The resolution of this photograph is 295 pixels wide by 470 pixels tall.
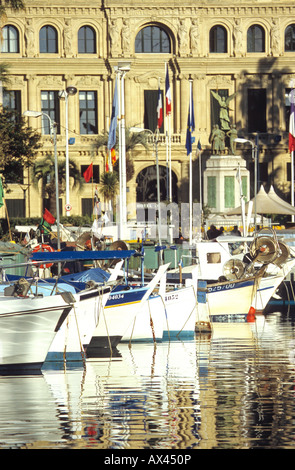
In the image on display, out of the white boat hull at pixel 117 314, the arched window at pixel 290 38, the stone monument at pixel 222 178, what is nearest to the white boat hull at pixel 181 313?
the white boat hull at pixel 117 314

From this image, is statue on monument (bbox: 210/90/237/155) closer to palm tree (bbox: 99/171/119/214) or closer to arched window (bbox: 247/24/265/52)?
arched window (bbox: 247/24/265/52)

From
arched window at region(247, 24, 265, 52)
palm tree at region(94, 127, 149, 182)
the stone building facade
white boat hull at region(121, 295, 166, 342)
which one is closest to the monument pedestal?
palm tree at region(94, 127, 149, 182)

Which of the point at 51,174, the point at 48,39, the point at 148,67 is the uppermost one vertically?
the point at 48,39

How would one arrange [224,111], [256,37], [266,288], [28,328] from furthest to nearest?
[256,37] < [224,111] < [266,288] < [28,328]

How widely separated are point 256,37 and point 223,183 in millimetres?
19652

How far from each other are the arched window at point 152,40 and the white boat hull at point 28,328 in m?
68.6

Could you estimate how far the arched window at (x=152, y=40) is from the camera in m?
91.9

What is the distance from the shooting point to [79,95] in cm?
9325

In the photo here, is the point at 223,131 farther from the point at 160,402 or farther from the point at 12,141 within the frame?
the point at 160,402

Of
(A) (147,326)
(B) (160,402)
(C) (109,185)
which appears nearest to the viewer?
(B) (160,402)

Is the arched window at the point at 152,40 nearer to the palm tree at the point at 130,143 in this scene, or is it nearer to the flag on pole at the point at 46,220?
the palm tree at the point at 130,143

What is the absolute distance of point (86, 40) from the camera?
92.3m

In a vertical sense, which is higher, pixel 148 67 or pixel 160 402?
pixel 148 67

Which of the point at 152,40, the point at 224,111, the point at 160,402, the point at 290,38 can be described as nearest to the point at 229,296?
the point at 160,402
